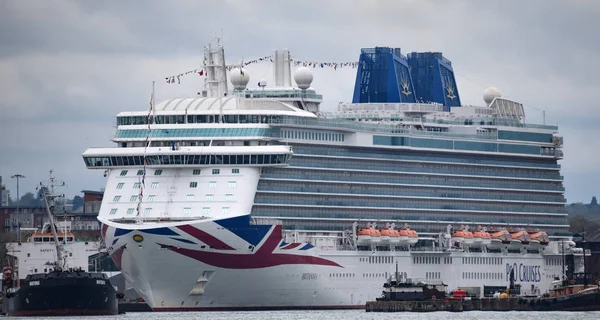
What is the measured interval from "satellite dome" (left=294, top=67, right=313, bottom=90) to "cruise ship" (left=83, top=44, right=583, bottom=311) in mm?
193

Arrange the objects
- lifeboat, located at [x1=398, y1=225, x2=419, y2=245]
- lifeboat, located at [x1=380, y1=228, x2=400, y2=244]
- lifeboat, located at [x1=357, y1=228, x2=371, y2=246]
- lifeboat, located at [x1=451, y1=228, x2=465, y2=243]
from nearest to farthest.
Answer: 1. lifeboat, located at [x1=357, y1=228, x2=371, y2=246]
2. lifeboat, located at [x1=380, y1=228, x2=400, y2=244]
3. lifeboat, located at [x1=398, y1=225, x2=419, y2=245]
4. lifeboat, located at [x1=451, y1=228, x2=465, y2=243]

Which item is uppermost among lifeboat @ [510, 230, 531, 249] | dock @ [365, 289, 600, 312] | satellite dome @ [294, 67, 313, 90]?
satellite dome @ [294, 67, 313, 90]

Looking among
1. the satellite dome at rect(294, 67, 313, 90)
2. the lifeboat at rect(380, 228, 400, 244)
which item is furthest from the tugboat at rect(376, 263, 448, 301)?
the satellite dome at rect(294, 67, 313, 90)

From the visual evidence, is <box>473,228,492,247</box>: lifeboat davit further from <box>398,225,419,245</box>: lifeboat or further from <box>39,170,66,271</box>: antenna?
<box>39,170,66,271</box>: antenna

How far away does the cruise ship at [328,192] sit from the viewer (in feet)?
353

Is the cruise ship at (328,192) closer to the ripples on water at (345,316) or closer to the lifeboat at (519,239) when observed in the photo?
the lifeboat at (519,239)

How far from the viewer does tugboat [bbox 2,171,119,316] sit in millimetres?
107750

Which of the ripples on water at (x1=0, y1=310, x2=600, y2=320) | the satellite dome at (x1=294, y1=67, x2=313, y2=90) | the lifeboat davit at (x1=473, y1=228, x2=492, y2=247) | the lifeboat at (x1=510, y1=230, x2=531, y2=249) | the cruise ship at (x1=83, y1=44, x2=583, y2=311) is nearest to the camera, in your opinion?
the ripples on water at (x1=0, y1=310, x2=600, y2=320)

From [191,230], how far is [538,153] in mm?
39123

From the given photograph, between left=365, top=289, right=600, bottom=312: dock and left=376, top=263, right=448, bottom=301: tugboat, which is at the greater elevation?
left=376, top=263, right=448, bottom=301: tugboat

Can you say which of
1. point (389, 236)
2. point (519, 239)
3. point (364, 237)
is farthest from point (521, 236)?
point (364, 237)

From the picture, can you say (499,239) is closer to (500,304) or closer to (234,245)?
(500,304)

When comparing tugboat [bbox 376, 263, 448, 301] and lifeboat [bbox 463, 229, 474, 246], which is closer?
tugboat [bbox 376, 263, 448, 301]

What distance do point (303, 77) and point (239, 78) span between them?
14.6 feet
